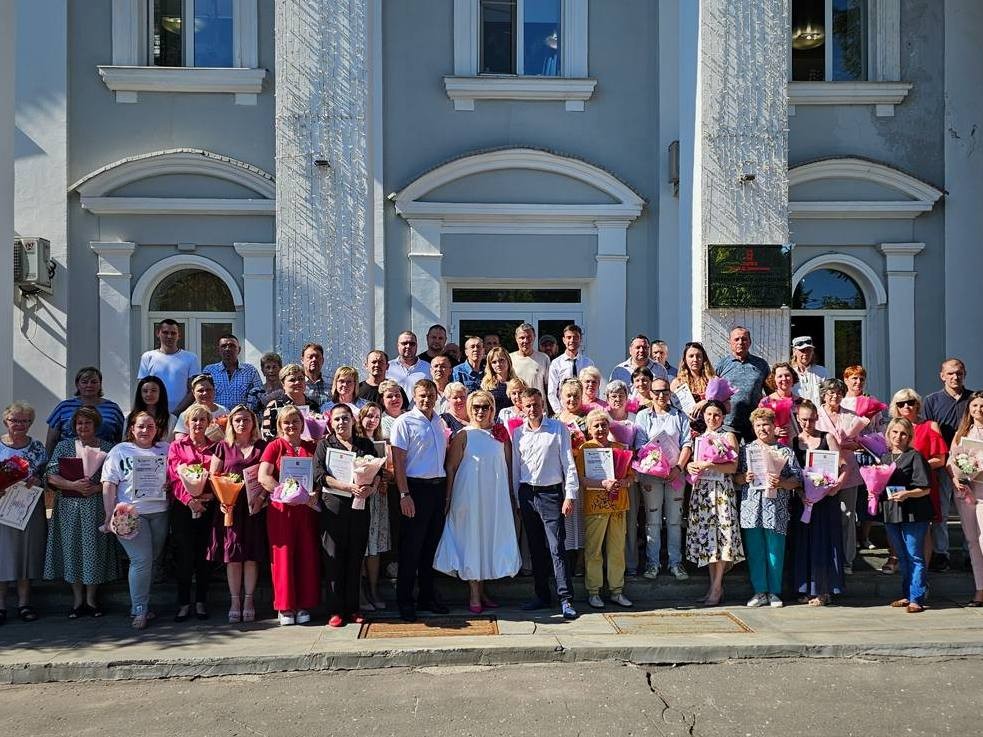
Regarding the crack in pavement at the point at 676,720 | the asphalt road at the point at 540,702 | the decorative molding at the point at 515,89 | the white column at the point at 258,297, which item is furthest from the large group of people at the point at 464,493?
the decorative molding at the point at 515,89

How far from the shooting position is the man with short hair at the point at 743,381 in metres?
7.98

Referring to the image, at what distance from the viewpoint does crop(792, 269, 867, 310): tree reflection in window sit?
1151cm

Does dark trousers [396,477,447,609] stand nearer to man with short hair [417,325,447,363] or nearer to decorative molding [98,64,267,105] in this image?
man with short hair [417,325,447,363]

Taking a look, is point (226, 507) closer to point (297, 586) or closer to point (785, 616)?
point (297, 586)

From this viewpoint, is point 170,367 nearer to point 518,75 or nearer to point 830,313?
point 518,75

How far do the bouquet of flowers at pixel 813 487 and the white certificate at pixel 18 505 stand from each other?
20.3 ft

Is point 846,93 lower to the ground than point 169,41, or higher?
lower

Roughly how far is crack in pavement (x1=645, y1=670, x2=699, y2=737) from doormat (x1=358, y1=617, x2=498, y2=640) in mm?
1644

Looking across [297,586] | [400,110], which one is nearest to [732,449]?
[297,586]

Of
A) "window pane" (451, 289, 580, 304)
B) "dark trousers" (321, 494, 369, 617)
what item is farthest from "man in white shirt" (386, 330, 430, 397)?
"window pane" (451, 289, 580, 304)

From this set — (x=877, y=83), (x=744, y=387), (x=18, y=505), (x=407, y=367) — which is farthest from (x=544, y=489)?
(x=877, y=83)

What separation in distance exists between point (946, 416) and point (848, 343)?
11.9ft

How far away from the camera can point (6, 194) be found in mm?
9141

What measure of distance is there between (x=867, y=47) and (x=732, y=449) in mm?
7067
